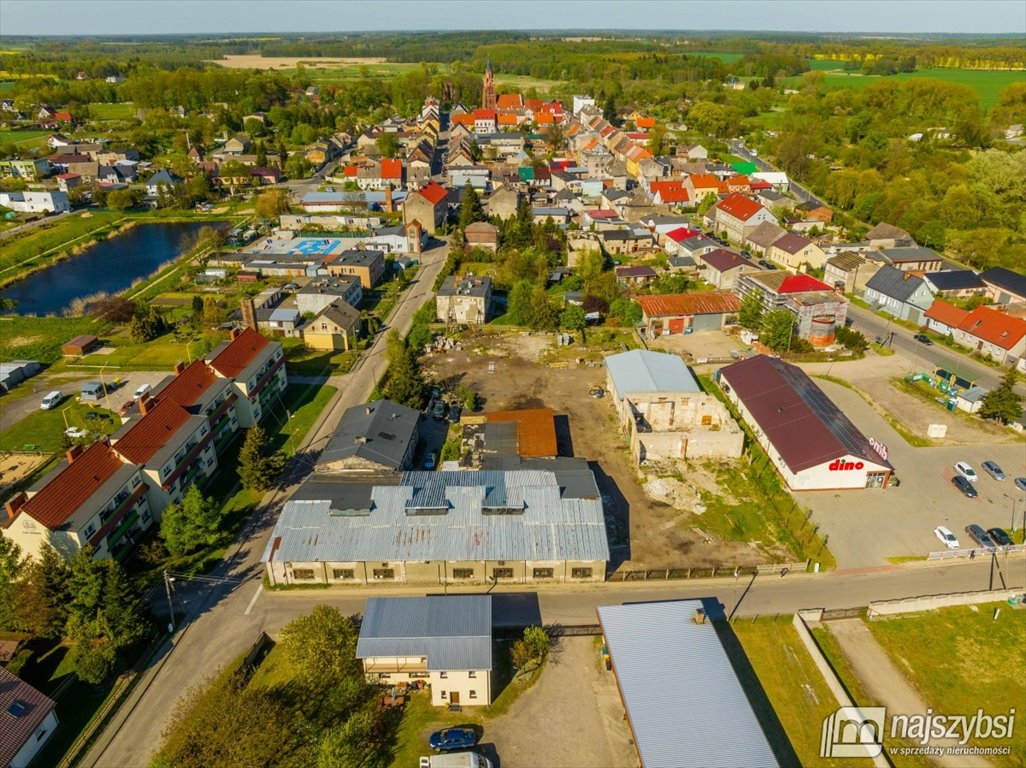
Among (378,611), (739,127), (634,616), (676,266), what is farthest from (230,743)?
(739,127)

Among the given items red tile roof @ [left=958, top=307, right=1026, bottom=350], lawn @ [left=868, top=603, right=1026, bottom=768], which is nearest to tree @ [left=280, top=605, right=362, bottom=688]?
lawn @ [left=868, top=603, right=1026, bottom=768]

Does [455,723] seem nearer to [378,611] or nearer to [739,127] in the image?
[378,611]

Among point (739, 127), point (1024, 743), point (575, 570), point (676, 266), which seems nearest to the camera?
point (1024, 743)

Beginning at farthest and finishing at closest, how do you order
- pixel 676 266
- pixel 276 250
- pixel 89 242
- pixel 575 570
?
pixel 89 242
pixel 276 250
pixel 676 266
pixel 575 570

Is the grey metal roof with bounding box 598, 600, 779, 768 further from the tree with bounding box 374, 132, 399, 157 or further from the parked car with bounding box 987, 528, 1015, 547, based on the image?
the tree with bounding box 374, 132, 399, 157

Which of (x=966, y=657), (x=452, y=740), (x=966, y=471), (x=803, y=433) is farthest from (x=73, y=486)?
(x=966, y=471)

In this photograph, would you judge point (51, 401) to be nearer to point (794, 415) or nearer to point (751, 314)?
point (794, 415)
